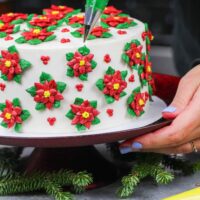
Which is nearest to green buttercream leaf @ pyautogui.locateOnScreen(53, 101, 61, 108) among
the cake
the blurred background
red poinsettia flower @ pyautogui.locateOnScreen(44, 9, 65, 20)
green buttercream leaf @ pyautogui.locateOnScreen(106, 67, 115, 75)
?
the cake

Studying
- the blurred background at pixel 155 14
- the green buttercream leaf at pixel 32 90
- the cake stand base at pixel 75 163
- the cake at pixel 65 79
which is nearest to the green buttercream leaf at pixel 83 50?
the cake at pixel 65 79

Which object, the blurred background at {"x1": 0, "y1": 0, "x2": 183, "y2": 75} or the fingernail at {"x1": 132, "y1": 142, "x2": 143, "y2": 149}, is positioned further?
the blurred background at {"x1": 0, "y1": 0, "x2": 183, "y2": 75}

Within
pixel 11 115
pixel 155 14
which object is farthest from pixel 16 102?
pixel 155 14

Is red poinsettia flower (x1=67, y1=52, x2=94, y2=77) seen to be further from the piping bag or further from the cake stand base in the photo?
the cake stand base

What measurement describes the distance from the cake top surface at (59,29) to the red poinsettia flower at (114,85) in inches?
2.6

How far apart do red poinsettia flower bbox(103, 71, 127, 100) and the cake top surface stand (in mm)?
66

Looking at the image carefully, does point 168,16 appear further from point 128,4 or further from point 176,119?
point 176,119

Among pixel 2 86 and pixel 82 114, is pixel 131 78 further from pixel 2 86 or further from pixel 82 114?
pixel 2 86

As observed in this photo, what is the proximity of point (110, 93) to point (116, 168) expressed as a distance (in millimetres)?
210

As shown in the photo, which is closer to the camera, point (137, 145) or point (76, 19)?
point (137, 145)

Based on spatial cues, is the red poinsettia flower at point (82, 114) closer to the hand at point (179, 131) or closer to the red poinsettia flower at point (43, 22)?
Result: the hand at point (179, 131)

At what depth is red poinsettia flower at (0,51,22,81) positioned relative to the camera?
113 centimetres

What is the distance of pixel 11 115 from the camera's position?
1151 mm

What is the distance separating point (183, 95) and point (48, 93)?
0.27 meters
